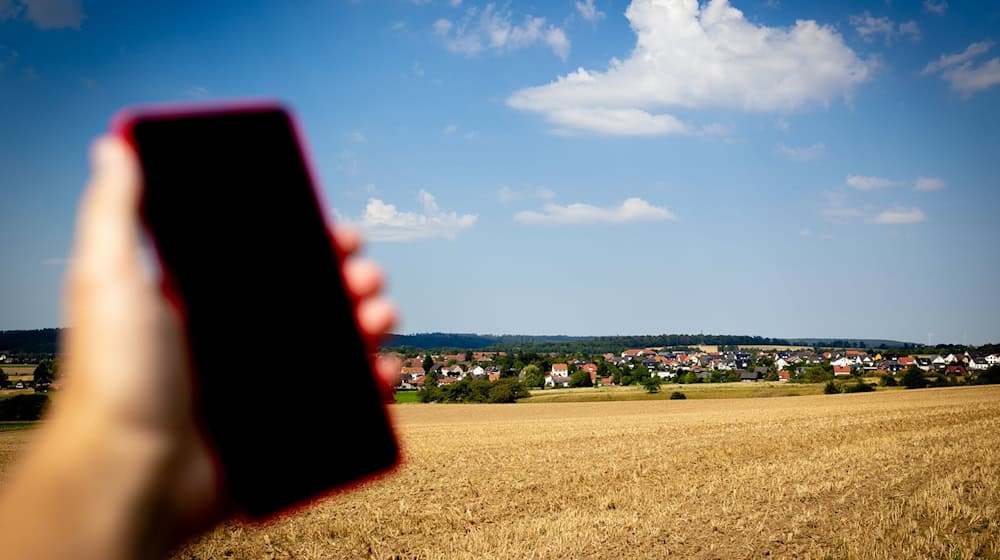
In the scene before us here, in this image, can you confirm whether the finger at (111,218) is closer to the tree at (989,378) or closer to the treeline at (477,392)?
the treeline at (477,392)

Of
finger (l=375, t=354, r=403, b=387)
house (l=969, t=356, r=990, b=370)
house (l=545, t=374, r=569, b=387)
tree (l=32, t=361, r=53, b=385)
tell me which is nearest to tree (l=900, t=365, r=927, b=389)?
house (l=545, t=374, r=569, b=387)

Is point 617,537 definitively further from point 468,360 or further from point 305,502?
point 468,360

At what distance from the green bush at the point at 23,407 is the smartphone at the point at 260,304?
160ft

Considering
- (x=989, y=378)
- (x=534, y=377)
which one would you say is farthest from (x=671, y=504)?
(x=534, y=377)

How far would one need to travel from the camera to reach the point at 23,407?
42062 millimetres

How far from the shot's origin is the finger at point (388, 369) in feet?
3.55

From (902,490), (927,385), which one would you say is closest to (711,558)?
(902,490)

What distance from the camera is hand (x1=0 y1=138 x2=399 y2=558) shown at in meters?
0.68

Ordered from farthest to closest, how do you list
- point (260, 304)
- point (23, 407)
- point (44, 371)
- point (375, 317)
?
point (23, 407) < point (44, 371) < point (375, 317) < point (260, 304)

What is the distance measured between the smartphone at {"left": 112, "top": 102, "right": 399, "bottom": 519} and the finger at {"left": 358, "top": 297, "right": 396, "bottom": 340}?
23mm

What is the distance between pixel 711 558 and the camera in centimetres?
969

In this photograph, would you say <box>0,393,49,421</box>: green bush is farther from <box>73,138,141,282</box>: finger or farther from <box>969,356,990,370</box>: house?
<box>969,356,990,370</box>: house

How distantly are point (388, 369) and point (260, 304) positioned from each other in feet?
0.88

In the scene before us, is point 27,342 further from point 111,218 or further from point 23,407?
point 111,218
